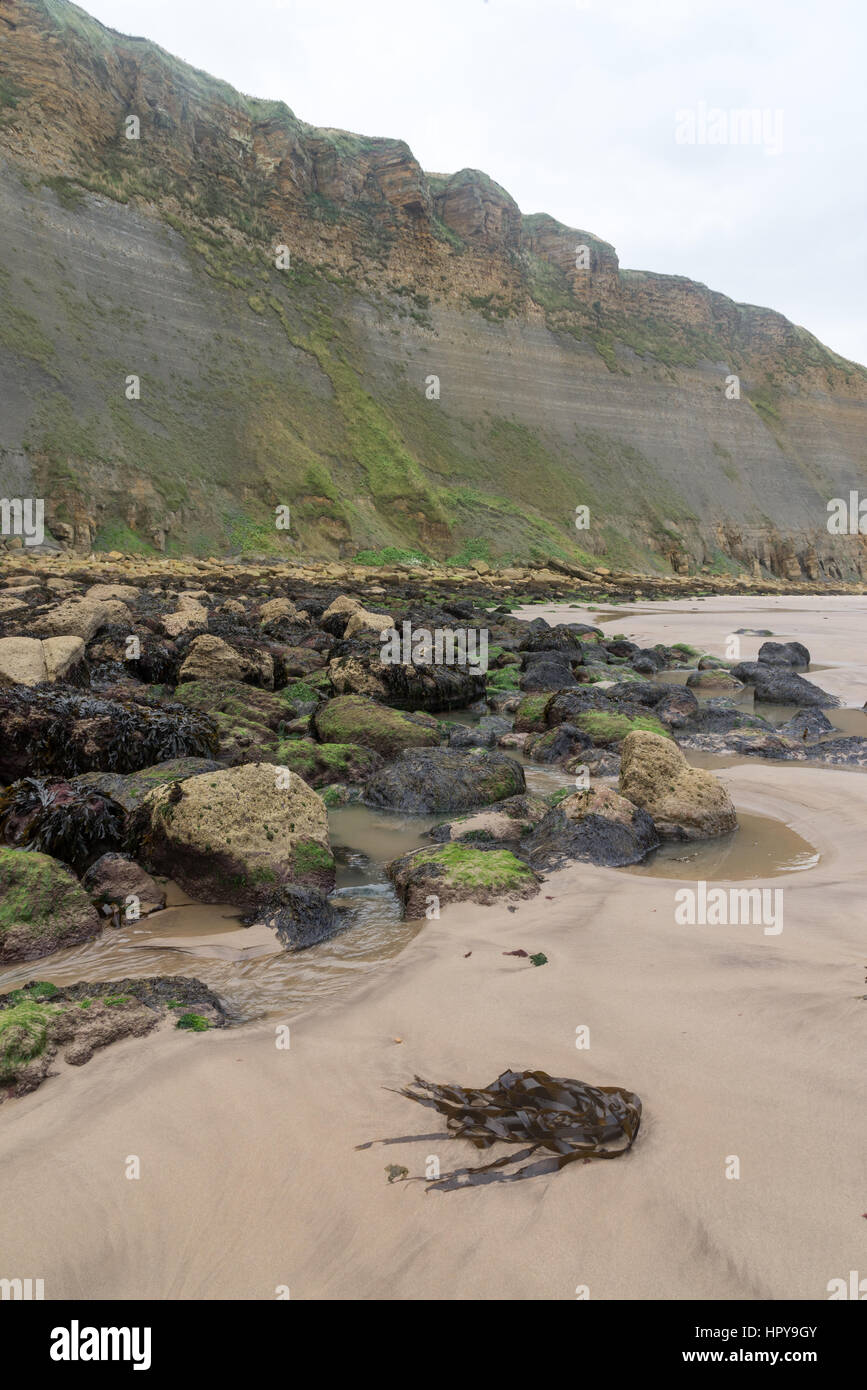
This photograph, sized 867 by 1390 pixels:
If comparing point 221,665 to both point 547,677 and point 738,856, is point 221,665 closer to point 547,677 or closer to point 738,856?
point 547,677

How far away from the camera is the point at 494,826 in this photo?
17.6ft

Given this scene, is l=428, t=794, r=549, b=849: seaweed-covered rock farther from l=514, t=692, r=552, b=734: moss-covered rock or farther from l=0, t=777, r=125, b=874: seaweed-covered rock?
l=514, t=692, r=552, b=734: moss-covered rock

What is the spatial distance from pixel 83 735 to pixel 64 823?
75.7 inches

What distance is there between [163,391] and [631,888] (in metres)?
37.4

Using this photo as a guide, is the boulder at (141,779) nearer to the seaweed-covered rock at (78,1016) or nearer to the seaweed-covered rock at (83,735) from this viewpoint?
the seaweed-covered rock at (83,735)

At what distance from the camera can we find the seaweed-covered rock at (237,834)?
449cm

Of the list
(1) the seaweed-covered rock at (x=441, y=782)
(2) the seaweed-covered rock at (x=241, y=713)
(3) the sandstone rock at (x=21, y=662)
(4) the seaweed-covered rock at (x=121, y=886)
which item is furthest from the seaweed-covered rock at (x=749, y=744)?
(3) the sandstone rock at (x=21, y=662)

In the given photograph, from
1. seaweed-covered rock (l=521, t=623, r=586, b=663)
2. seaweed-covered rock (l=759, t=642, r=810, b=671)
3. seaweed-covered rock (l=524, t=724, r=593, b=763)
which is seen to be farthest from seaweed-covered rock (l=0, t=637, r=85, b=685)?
seaweed-covered rock (l=759, t=642, r=810, b=671)

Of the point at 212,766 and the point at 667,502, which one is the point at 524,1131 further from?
the point at 667,502

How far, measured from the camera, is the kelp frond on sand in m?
2.21

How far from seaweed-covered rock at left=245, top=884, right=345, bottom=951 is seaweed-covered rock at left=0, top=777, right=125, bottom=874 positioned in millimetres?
1237

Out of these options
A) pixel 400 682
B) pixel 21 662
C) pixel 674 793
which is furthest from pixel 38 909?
pixel 400 682

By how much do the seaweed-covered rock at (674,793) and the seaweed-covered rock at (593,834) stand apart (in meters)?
0.19
